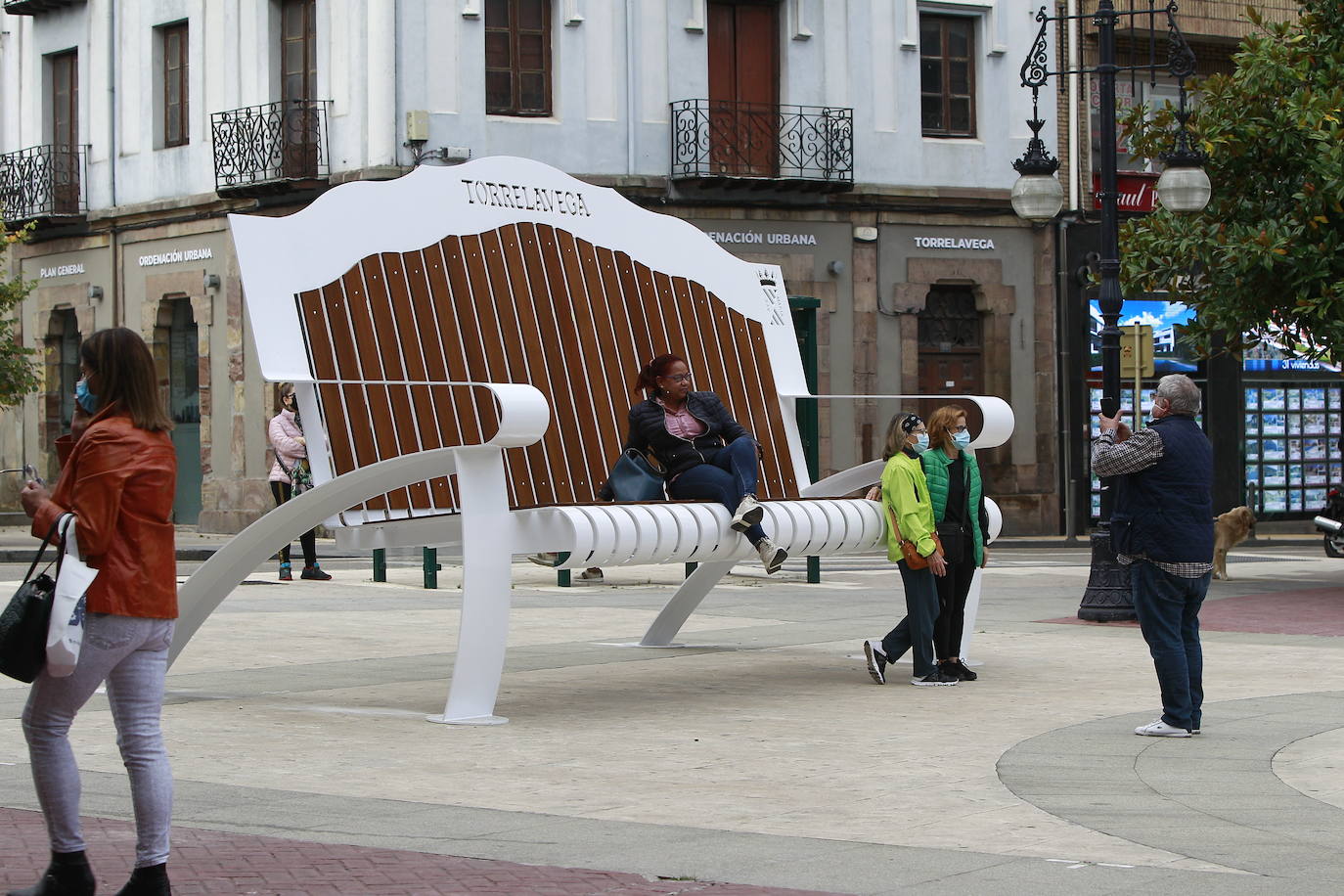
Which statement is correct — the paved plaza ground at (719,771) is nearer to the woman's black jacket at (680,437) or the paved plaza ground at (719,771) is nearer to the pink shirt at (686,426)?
the woman's black jacket at (680,437)

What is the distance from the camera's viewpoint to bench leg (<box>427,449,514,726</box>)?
8797 millimetres

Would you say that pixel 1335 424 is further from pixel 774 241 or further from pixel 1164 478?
pixel 1164 478

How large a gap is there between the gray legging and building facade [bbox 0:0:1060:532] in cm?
2429

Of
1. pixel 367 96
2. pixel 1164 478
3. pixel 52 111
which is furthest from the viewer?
pixel 52 111

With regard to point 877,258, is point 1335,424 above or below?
below

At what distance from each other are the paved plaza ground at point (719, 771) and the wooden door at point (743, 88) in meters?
17.9

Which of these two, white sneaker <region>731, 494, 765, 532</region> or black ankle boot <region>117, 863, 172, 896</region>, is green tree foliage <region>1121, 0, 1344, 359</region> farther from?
black ankle boot <region>117, 863, 172, 896</region>

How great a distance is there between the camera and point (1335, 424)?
35.5 metres

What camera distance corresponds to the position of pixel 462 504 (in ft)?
28.7

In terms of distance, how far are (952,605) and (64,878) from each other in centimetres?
641

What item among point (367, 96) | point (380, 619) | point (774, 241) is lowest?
point (380, 619)

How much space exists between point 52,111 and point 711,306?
25.3 m

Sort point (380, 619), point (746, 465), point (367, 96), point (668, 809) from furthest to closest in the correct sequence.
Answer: point (367, 96) < point (380, 619) < point (746, 465) < point (668, 809)

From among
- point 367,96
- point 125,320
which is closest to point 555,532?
point 367,96
